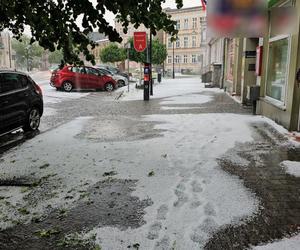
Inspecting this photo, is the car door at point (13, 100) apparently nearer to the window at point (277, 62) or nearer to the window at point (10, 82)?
the window at point (10, 82)

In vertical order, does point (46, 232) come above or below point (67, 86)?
below

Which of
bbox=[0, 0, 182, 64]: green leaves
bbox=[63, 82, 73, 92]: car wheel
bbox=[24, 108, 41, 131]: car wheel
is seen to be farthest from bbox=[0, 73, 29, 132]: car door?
bbox=[63, 82, 73, 92]: car wheel

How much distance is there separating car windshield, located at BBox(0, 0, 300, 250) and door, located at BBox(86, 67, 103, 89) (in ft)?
36.4

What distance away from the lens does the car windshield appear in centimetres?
356

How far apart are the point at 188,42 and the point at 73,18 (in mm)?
70382

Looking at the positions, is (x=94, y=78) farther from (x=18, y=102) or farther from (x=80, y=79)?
(x=18, y=102)

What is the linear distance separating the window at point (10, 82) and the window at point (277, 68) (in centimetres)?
623

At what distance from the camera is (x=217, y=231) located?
350cm

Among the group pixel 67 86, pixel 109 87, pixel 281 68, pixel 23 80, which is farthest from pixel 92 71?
pixel 281 68

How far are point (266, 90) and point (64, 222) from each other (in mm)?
8206

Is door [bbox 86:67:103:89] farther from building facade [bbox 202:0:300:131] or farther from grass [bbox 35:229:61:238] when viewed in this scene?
grass [bbox 35:229:61:238]

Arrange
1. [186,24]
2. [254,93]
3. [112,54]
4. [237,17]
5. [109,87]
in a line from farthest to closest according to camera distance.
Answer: [186,24] → [112,54] → [109,87] → [254,93] → [237,17]

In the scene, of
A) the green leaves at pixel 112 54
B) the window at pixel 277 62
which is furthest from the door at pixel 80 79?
the green leaves at pixel 112 54

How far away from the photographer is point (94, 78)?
22.2 m
